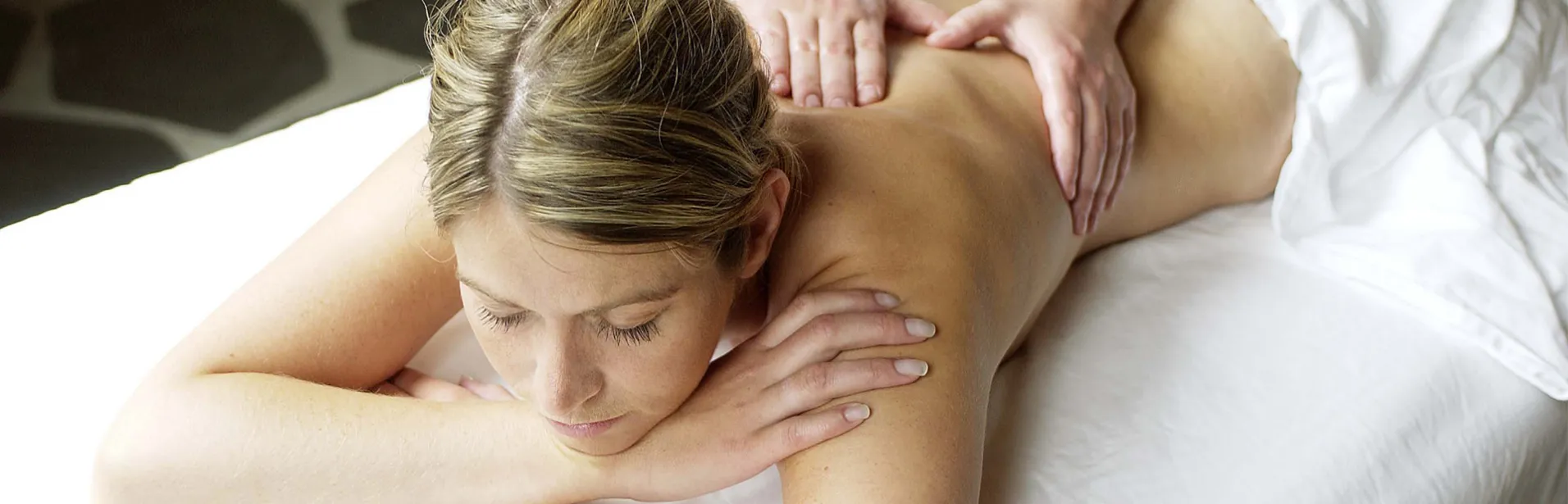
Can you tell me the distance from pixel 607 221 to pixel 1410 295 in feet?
2.79

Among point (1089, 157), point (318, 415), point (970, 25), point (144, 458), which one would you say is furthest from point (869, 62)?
point (144, 458)

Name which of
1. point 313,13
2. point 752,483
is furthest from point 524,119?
point 313,13

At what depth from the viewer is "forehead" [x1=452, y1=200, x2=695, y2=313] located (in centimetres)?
81

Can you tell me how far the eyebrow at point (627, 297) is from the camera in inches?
33.0

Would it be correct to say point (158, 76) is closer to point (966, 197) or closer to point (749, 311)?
point (749, 311)

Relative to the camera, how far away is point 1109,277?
4.30ft

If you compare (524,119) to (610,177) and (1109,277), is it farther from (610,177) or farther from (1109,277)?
(1109,277)

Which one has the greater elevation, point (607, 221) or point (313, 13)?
point (607, 221)

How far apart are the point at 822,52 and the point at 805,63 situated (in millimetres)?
19

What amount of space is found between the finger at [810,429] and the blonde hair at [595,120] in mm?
169

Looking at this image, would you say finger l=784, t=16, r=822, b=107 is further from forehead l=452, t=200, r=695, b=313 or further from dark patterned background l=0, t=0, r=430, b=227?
dark patterned background l=0, t=0, r=430, b=227

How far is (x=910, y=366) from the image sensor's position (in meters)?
0.95

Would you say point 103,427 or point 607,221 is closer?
point 607,221

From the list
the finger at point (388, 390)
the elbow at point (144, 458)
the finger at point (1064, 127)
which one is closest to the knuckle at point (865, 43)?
the finger at point (1064, 127)
